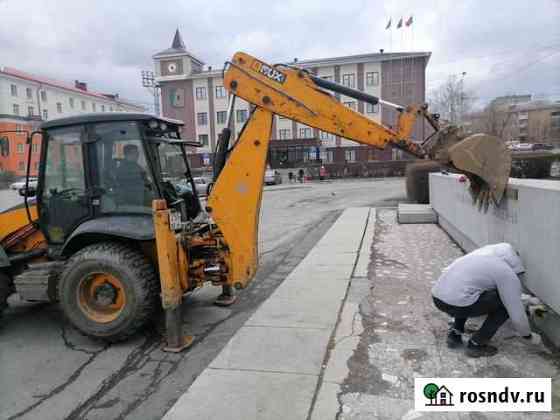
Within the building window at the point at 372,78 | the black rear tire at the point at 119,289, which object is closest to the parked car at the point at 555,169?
the black rear tire at the point at 119,289

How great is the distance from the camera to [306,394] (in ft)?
10.9

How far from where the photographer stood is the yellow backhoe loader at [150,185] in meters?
4.60

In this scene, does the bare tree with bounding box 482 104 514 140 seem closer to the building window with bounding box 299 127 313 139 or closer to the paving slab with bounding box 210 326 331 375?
the building window with bounding box 299 127 313 139

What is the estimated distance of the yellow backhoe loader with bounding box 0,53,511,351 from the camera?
460cm

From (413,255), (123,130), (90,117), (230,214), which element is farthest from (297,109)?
(413,255)

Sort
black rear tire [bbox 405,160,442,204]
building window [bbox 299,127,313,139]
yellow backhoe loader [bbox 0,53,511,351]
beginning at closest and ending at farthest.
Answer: yellow backhoe loader [bbox 0,53,511,351] < black rear tire [bbox 405,160,442,204] < building window [bbox 299,127,313,139]

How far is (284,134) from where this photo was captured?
190 feet

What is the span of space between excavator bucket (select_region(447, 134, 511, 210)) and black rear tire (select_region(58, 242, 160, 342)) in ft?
11.9

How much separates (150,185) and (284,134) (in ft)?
177

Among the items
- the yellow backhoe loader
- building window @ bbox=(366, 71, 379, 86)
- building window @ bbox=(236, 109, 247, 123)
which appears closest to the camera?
the yellow backhoe loader

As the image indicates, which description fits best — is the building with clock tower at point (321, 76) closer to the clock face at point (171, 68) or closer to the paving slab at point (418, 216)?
the clock face at point (171, 68)

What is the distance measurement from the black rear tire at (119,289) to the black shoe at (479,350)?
3220 millimetres

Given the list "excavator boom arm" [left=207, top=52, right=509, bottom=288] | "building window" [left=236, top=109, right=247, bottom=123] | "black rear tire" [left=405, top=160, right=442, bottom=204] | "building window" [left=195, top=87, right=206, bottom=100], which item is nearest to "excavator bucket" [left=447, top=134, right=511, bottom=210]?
"excavator boom arm" [left=207, top=52, right=509, bottom=288]

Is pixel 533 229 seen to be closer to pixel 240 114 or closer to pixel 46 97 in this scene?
pixel 240 114
